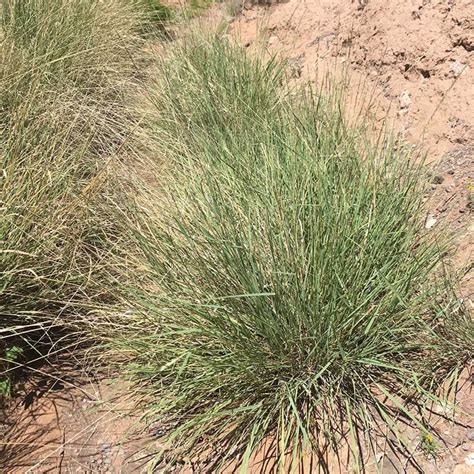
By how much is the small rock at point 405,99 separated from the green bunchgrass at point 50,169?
4.30 ft

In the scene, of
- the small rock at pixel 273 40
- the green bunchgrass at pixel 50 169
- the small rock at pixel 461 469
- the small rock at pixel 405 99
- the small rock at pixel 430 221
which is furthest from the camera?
the small rock at pixel 273 40

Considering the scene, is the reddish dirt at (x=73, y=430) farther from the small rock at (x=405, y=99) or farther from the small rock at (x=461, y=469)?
the small rock at (x=405, y=99)

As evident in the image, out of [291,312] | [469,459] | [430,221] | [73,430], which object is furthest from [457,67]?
[73,430]

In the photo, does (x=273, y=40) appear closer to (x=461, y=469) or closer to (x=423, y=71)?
(x=423, y=71)

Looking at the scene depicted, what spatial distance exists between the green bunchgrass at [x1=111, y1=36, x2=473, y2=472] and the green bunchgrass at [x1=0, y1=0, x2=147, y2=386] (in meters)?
0.32

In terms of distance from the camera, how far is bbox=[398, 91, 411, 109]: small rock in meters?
2.67

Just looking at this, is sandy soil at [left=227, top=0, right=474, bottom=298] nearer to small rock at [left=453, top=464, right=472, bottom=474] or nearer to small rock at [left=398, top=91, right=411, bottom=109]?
small rock at [left=398, top=91, right=411, bottom=109]

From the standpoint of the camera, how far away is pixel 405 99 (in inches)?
106

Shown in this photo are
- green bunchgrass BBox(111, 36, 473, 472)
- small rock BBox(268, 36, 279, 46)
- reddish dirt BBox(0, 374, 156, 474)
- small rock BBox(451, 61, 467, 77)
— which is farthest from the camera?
small rock BBox(268, 36, 279, 46)

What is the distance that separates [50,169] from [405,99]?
5.53 ft

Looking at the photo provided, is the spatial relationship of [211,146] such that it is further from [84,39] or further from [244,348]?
[84,39]

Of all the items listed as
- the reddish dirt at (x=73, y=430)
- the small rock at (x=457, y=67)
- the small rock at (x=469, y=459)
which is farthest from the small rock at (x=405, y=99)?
the reddish dirt at (x=73, y=430)

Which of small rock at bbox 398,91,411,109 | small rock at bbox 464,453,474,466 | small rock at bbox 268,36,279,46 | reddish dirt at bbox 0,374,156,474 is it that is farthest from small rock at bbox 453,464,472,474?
small rock at bbox 268,36,279,46

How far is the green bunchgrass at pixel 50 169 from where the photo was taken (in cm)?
199
